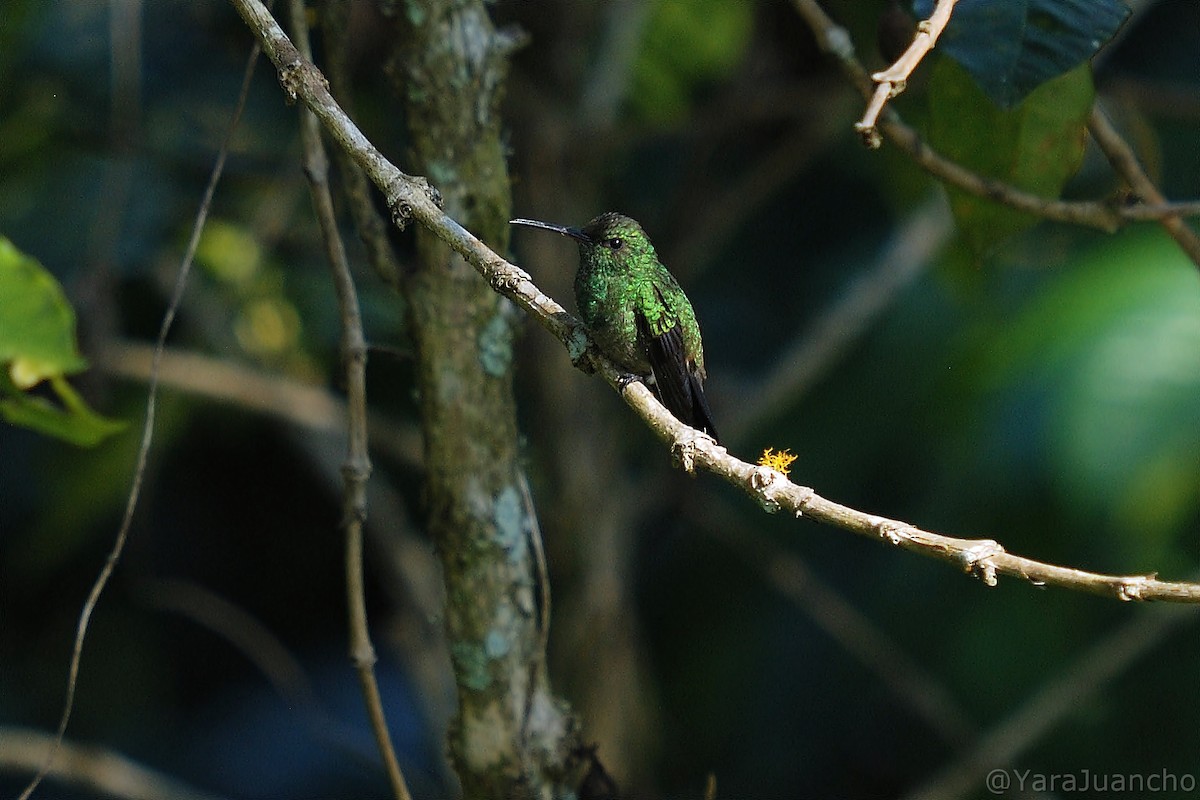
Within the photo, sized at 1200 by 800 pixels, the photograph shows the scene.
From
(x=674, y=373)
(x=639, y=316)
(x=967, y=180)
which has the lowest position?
(x=674, y=373)

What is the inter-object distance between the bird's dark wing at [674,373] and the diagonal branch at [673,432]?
644mm

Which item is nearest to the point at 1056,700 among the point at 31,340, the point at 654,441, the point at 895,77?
the point at 654,441

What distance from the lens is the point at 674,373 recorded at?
2670mm

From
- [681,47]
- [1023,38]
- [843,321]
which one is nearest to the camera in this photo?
[1023,38]

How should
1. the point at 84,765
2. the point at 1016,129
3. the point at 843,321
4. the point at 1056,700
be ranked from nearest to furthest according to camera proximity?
the point at 1016,129
the point at 84,765
the point at 1056,700
the point at 843,321

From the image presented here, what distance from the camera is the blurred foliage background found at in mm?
4176

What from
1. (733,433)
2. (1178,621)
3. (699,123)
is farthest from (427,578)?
(1178,621)

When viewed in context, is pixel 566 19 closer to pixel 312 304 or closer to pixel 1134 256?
pixel 312 304

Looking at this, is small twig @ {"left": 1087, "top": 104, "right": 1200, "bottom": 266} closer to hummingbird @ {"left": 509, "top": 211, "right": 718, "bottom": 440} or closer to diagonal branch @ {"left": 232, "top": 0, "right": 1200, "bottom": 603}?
hummingbird @ {"left": 509, "top": 211, "right": 718, "bottom": 440}

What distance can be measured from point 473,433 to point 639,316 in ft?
2.10

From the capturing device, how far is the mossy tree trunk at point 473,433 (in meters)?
2.24

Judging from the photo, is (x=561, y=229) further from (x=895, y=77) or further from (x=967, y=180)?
(x=895, y=77)

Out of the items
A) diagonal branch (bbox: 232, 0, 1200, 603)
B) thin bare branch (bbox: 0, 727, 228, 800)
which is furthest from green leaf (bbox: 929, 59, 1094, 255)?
thin bare branch (bbox: 0, 727, 228, 800)

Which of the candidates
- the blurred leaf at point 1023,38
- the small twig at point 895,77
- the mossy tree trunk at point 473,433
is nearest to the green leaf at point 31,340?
the mossy tree trunk at point 473,433
